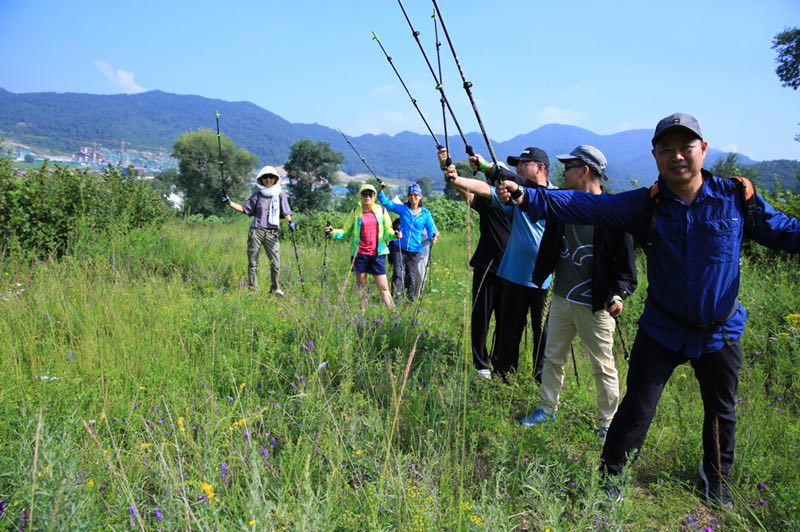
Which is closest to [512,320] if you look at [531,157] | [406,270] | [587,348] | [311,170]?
[587,348]

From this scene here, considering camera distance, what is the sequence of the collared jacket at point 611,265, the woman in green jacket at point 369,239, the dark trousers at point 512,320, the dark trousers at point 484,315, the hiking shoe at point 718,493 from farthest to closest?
the woman in green jacket at point 369,239 → the dark trousers at point 484,315 → the dark trousers at point 512,320 → the collared jacket at point 611,265 → the hiking shoe at point 718,493

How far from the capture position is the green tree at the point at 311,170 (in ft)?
252

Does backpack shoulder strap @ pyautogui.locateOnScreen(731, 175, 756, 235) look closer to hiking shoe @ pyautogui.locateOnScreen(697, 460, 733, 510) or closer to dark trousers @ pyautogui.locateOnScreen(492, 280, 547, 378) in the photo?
hiking shoe @ pyautogui.locateOnScreen(697, 460, 733, 510)

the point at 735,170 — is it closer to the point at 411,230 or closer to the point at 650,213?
the point at 411,230

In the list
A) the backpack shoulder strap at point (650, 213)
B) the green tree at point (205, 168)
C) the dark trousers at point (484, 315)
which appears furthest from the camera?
the green tree at point (205, 168)

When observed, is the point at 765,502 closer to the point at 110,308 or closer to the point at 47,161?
the point at 110,308

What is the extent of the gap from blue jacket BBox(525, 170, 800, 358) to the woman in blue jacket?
448cm

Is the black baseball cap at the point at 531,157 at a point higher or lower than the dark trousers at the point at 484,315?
higher

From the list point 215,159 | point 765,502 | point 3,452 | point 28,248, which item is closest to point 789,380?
point 765,502

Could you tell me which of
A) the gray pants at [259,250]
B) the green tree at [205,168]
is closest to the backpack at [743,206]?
the gray pants at [259,250]

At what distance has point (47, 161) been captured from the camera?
7812 millimetres

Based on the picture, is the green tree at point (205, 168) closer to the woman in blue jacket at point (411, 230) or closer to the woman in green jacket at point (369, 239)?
the woman in blue jacket at point (411, 230)

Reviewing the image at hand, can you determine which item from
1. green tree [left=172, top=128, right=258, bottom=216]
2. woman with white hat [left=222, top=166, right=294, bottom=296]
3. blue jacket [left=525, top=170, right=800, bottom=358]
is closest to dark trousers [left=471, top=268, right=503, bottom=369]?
blue jacket [left=525, top=170, right=800, bottom=358]

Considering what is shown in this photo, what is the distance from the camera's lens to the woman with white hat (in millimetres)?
6750
